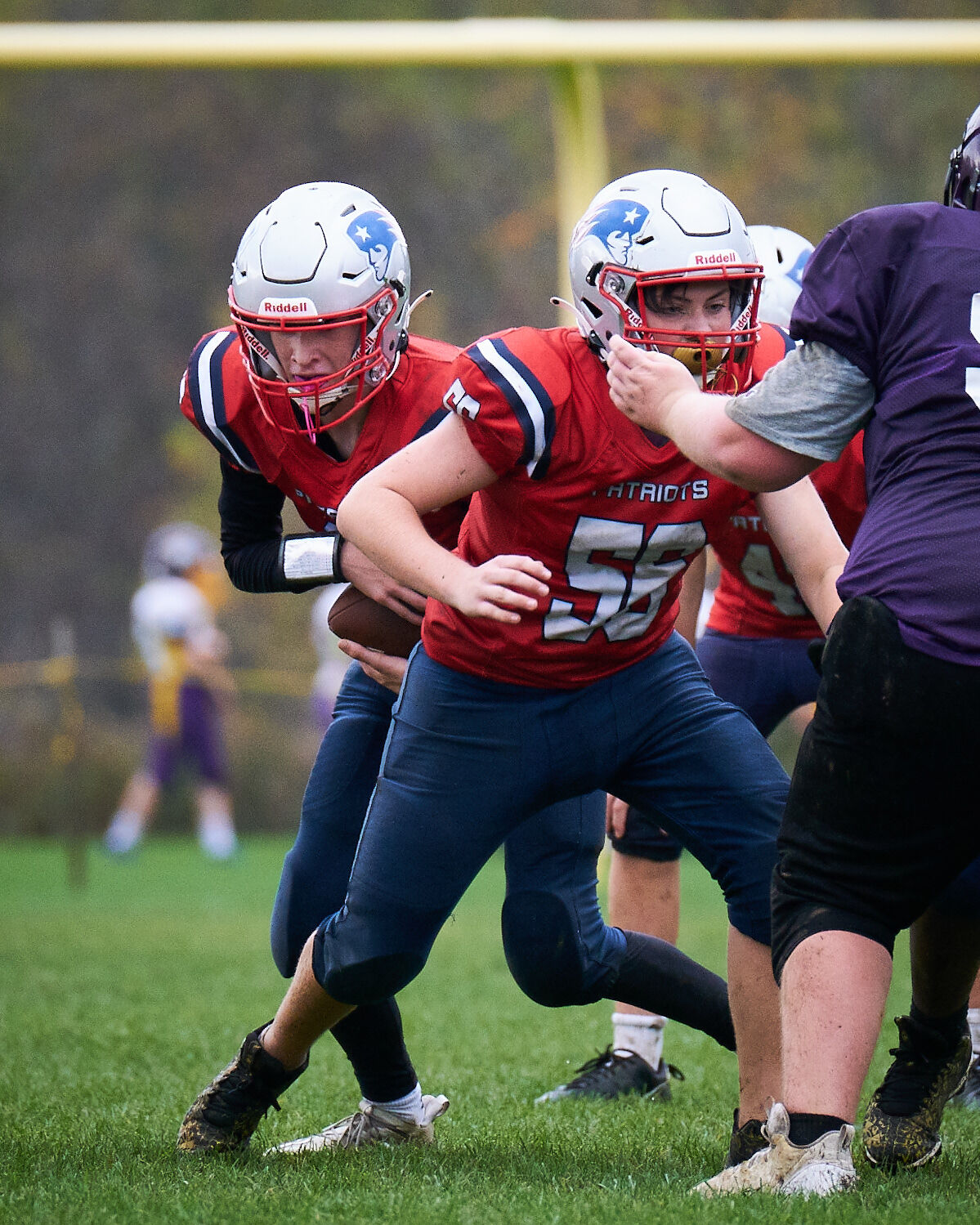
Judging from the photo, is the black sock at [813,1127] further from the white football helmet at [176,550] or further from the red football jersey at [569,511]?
the white football helmet at [176,550]

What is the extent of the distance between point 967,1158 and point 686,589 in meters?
1.24

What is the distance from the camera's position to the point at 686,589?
331 centimetres

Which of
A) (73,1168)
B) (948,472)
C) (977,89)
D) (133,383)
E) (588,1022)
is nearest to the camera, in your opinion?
(948,472)

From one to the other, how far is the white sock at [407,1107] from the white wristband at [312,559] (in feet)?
3.22

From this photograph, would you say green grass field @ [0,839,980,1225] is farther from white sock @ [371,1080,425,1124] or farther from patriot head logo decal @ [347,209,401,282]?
patriot head logo decal @ [347,209,401,282]

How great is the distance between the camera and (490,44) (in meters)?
6.54

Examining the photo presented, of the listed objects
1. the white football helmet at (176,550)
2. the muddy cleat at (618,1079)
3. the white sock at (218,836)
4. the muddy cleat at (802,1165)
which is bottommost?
the white sock at (218,836)

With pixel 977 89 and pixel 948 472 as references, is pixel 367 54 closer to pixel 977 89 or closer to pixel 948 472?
pixel 948 472

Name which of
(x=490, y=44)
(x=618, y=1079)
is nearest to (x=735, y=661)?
(x=618, y=1079)

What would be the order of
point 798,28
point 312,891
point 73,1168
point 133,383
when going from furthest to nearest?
point 133,383 < point 798,28 < point 312,891 < point 73,1168

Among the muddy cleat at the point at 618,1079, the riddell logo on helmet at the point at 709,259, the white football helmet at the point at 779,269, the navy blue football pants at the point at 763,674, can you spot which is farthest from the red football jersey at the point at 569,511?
the muddy cleat at the point at 618,1079

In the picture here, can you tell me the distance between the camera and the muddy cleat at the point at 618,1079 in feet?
11.4

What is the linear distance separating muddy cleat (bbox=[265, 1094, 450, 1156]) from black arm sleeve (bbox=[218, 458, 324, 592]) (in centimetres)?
100

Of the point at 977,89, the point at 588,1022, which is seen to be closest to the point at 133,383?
the point at 977,89
